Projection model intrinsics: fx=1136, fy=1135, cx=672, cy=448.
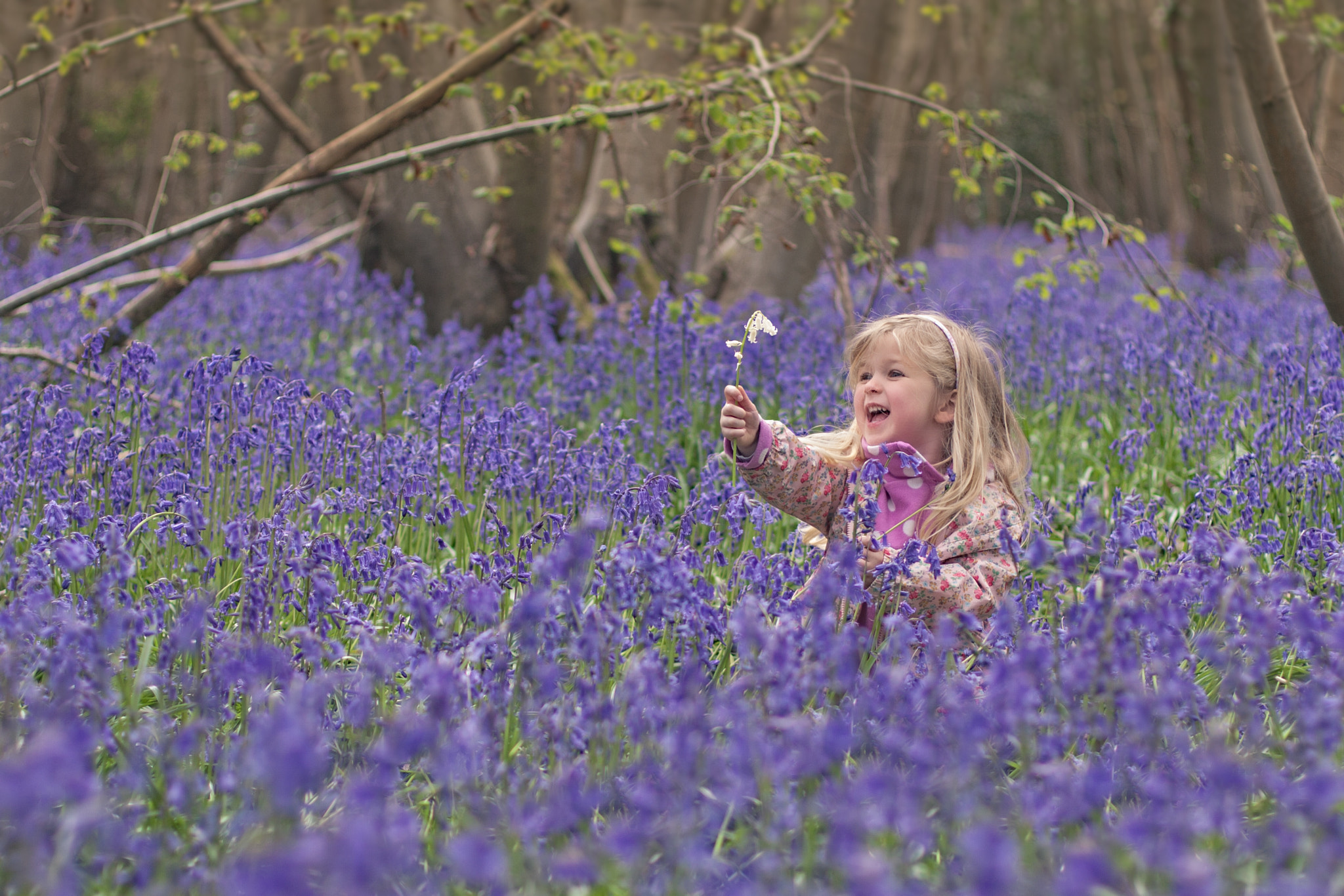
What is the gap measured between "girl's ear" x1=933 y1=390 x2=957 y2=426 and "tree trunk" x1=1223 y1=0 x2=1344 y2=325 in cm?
230

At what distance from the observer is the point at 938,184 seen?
18.8 metres

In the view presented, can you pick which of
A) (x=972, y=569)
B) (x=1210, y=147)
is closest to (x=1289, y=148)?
(x=972, y=569)

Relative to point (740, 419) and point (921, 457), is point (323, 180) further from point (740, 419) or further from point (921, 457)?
point (921, 457)

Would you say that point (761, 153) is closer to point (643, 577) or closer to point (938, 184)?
point (643, 577)

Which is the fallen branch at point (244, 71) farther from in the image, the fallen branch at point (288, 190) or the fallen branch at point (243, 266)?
the fallen branch at point (288, 190)

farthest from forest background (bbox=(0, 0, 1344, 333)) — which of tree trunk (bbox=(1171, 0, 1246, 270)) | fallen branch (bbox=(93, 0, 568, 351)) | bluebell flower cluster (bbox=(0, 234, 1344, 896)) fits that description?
bluebell flower cluster (bbox=(0, 234, 1344, 896))

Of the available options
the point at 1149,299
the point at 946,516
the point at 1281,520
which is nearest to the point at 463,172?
the point at 1149,299

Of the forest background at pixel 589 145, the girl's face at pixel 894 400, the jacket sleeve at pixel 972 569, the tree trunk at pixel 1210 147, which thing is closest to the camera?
the jacket sleeve at pixel 972 569

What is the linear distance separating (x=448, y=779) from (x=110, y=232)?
1367 centimetres

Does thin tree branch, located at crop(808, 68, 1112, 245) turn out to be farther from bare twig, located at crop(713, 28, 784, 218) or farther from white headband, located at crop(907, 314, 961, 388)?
white headband, located at crop(907, 314, 961, 388)

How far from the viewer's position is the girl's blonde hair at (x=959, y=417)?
3398 millimetres

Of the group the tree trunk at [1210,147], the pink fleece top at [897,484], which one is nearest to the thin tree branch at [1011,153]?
the pink fleece top at [897,484]

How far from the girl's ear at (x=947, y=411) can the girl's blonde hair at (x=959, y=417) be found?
17 mm

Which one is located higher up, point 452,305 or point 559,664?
point 559,664
